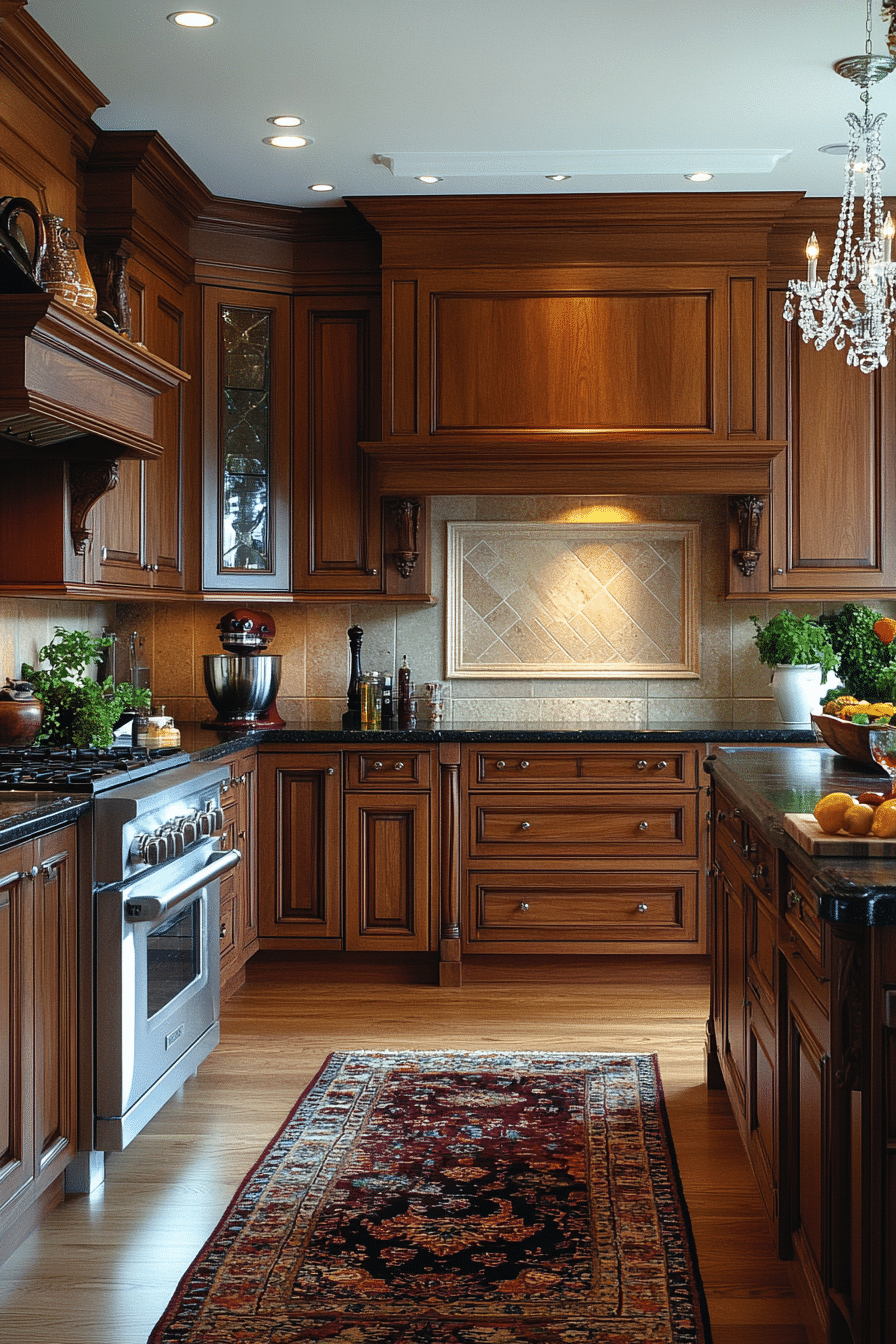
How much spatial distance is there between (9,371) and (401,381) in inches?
87.2

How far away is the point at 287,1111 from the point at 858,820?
1.93 meters

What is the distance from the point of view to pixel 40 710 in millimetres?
3326

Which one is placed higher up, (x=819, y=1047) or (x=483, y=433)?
(x=483, y=433)

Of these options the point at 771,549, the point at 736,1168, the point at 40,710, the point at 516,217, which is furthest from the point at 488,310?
the point at 736,1168

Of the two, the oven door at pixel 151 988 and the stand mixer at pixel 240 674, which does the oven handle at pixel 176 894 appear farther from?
the stand mixer at pixel 240 674

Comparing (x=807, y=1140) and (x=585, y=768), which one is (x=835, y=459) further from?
(x=807, y=1140)

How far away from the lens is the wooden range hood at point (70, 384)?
8.99ft

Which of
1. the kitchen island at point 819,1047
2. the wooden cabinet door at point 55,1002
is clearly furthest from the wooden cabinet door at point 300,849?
the kitchen island at point 819,1047

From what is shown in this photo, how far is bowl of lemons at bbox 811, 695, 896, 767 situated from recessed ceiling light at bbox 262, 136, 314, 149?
2.44 m

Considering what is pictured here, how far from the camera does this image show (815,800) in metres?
2.56

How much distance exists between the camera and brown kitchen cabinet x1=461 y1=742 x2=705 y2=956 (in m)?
4.65

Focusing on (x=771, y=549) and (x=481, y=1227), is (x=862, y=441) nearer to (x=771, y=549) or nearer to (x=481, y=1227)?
(x=771, y=549)

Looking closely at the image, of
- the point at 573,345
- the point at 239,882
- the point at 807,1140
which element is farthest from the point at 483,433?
the point at 807,1140

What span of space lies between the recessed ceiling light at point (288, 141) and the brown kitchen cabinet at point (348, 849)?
2.01 metres
